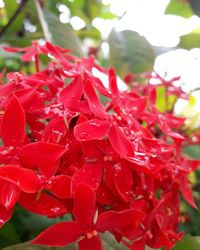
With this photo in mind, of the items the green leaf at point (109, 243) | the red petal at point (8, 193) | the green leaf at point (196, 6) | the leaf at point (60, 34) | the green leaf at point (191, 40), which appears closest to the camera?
the red petal at point (8, 193)

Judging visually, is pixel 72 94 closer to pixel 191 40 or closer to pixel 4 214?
pixel 4 214

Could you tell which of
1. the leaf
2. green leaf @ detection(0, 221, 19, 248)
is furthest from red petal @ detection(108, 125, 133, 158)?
the leaf

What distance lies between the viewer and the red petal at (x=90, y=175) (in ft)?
1.27

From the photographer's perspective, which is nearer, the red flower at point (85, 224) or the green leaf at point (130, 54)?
the red flower at point (85, 224)

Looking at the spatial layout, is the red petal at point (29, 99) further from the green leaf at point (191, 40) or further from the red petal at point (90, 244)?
the green leaf at point (191, 40)

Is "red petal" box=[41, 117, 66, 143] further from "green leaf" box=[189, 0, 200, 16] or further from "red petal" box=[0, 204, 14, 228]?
"green leaf" box=[189, 0, 200, 16]

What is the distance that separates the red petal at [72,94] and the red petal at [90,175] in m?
0.07

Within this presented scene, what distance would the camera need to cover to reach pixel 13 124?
408 mm

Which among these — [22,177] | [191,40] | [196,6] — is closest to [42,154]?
[22,177]

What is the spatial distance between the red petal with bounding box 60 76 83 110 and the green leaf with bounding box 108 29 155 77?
1.53 ft

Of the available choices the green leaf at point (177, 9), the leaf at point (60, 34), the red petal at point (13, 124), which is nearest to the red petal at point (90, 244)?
the red petal at point (13, 124)

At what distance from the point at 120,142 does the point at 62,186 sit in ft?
0.24

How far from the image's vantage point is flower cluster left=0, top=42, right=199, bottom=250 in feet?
1.25

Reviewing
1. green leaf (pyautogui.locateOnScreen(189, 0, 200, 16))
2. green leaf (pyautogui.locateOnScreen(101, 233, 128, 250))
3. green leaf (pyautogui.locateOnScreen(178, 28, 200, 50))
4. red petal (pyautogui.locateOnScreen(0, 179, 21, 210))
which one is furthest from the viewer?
green leaf (pyautogui.locateOnScreen(178, 28, 200, 50))
